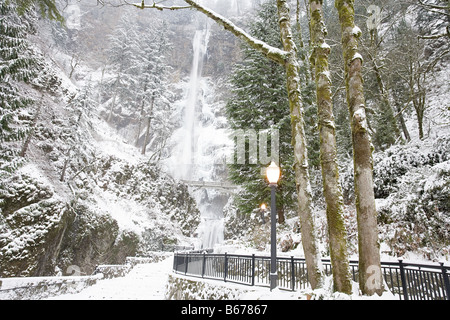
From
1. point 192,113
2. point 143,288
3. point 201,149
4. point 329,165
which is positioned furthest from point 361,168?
point 192,113

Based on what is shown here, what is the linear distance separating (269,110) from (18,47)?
13.4m

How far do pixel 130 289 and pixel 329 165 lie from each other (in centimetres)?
1217

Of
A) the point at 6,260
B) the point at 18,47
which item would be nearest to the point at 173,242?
the point at 6,260

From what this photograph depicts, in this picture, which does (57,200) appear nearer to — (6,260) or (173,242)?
(6,260)

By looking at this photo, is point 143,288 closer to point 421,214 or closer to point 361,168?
point 361,168

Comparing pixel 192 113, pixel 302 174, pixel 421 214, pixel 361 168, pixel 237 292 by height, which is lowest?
pixel 237 292

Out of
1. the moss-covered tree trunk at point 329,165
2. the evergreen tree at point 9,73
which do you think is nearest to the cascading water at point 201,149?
the evergreen tree at point 9,73

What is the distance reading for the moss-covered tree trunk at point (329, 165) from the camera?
393cm

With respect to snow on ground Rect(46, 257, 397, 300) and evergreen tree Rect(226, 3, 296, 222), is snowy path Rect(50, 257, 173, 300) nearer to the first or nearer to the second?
snow on ground Rect(46, 257, 397, 300)

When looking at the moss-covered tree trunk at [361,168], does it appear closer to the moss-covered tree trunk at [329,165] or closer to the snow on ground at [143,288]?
the moss-covered tree trunk at [329,165]

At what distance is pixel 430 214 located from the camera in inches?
339

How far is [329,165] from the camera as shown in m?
4.44

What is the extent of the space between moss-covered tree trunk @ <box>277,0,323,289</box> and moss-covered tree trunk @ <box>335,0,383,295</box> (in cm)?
99

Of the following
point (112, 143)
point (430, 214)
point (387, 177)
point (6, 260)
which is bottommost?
point (6, 260)
